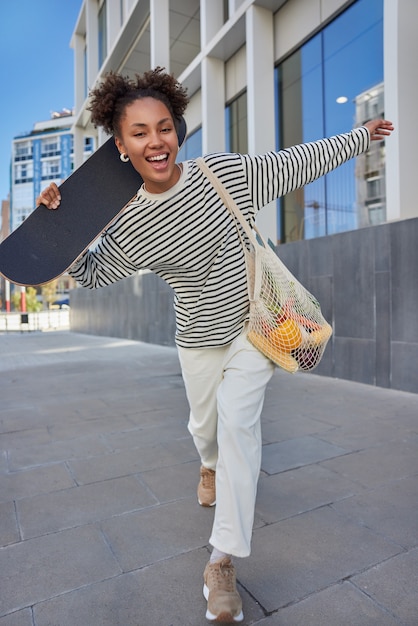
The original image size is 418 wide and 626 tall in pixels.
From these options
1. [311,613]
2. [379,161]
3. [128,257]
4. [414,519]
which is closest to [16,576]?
[311,613]

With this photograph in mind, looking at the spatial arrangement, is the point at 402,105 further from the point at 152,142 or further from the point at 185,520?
the point at 185,520

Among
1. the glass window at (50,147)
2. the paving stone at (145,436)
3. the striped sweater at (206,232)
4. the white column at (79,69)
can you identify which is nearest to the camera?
the striped sweater at (206,232)

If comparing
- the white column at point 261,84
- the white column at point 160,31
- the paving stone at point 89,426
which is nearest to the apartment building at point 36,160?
the white column at point 160,31

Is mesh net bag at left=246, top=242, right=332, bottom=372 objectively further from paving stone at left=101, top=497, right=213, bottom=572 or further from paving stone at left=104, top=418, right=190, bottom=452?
paving stone at left=104, top=418, right=190, bottom=452

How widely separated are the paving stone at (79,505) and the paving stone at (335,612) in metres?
1.19

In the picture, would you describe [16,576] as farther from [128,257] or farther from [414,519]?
[414,519]

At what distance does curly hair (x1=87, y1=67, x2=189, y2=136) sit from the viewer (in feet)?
6.88

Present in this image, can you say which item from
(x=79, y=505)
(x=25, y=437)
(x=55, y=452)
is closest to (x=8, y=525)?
(x=79, y=505)

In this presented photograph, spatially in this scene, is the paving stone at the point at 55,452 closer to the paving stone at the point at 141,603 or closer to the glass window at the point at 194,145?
the paving stone at the point at 141,603

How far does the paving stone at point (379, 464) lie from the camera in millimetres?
3031

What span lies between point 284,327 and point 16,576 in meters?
1.62

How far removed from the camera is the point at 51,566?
2.12 metres

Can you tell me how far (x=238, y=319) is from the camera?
2156mm

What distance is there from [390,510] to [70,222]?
227 centimetres
